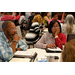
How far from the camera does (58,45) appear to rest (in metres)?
1.78

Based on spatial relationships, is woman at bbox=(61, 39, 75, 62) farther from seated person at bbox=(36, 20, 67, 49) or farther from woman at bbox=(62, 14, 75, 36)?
woman at bbox=(62, 14, 75, 36)

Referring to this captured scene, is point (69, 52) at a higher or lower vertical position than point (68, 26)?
lower

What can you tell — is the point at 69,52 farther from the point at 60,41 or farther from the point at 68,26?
the point at 68,26

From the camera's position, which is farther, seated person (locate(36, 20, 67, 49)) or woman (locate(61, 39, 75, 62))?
seated person (locate(36, 20, 67, 49))

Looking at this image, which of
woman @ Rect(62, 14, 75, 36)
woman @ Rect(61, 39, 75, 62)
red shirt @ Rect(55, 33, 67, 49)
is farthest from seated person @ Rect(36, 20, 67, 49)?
woman @ Rect(61, 39, 75, 62)

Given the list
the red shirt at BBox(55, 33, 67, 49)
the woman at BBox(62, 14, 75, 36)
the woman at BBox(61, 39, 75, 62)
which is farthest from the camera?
the woman at BBox(62, 14, 75, 36)

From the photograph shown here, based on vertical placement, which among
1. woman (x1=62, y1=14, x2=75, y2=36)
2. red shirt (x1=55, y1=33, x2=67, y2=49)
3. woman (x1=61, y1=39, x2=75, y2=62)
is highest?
woman (x1=62, y1=14, x2=75, y2=36)

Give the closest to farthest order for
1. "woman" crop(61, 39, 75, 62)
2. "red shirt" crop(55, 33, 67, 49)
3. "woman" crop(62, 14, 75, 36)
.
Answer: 1. "woman" crop(61, 39, 75, 62)
2. "red shirt" crop(55, 33, 67, 49)
3. "woman" crop(62, 14, 75, 36)

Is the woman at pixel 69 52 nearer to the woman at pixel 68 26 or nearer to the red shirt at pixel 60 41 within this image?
the red shirt at pixel 60 41

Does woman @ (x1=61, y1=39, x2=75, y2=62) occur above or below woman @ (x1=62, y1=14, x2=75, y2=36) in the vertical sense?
below

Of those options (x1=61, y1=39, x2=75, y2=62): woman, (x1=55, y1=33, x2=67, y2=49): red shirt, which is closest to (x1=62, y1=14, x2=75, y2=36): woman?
(x1=55, y1=33, x2=67, y2=49): red shirt

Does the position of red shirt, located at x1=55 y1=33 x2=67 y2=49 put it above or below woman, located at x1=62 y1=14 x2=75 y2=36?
below

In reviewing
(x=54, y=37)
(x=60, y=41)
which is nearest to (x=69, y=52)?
(x=60, y=41)
